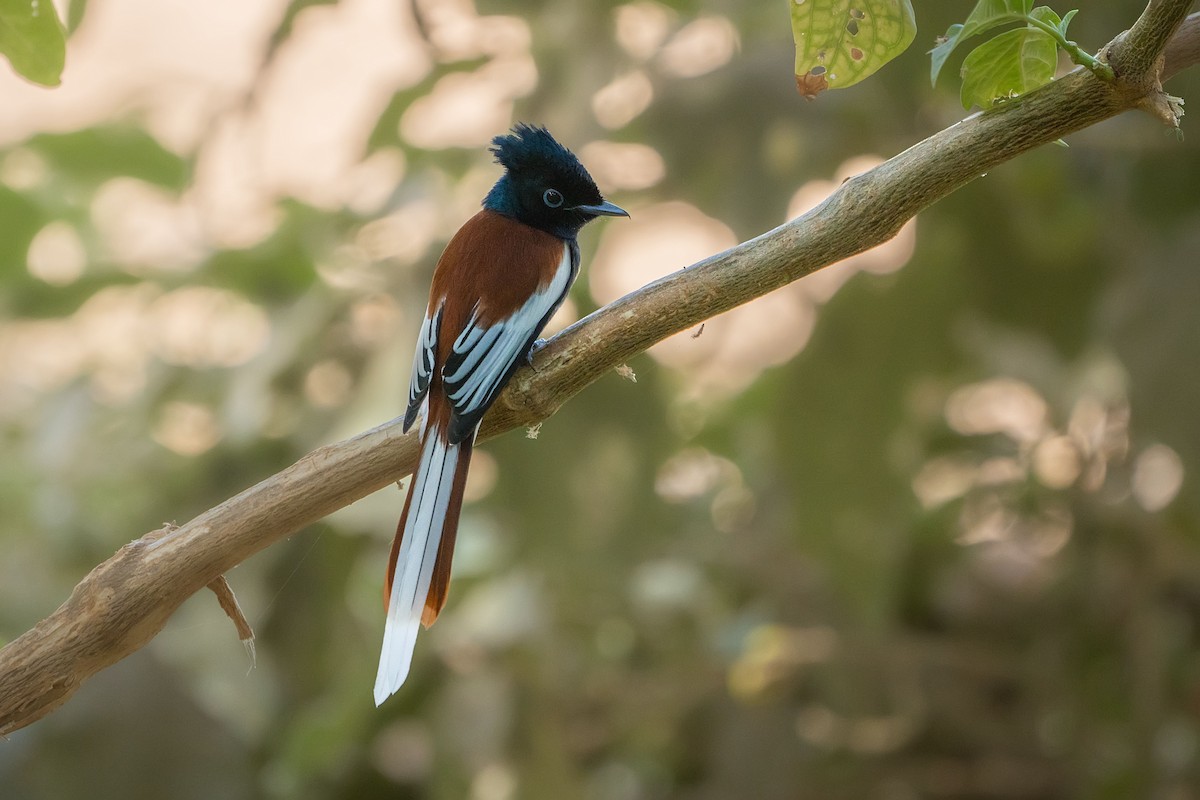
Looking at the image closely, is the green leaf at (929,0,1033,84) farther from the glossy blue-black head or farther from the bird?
the glossy blue-black head

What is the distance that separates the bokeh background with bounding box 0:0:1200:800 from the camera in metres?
2.29

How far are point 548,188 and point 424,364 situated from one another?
0.38 m

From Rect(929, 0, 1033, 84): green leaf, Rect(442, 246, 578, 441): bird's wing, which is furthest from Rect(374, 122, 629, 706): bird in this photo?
Rect(929, 0, 1033, 84): green leaf

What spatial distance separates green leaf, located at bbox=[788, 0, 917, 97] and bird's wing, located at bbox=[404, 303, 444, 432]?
53 cm

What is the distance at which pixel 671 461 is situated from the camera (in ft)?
8.57

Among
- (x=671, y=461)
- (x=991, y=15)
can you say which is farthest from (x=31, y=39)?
(x=671, y=461)

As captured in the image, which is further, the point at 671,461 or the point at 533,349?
the point at 671,461

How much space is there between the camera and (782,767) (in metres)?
2.60

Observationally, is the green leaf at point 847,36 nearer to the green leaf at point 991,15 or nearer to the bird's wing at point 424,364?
the green leaf at point 991,15

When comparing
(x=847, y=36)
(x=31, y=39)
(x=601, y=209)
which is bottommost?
(x=31, y=39)

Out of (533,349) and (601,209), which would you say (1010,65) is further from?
(601,209)

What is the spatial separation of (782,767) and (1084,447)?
0.93 metres

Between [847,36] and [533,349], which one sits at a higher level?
[847,36]

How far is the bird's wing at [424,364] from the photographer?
4.17ft
